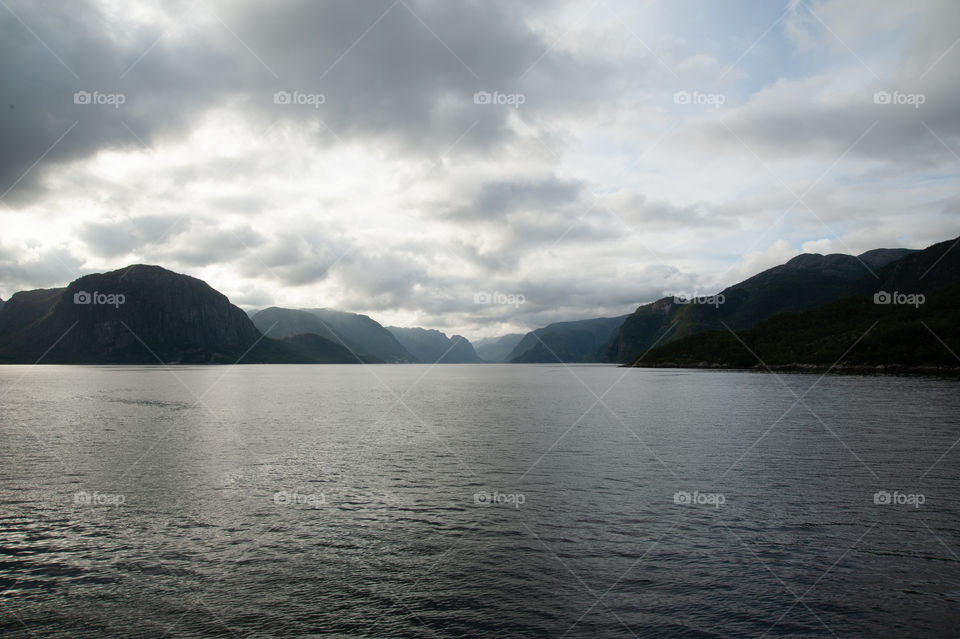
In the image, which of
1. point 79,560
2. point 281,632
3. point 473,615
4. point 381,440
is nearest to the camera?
point 281,632

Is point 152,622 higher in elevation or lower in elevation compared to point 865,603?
higher

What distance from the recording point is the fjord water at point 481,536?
18922mm

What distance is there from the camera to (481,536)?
90.0ft

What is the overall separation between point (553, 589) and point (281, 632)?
1089 cm

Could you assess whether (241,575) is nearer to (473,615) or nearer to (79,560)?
(79,560)

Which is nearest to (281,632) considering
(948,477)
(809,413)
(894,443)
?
(948,477)

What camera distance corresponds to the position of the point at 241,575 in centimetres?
2241

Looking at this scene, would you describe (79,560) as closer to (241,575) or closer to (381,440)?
(241,575)

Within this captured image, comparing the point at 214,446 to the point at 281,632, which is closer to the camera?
the point at 281,632

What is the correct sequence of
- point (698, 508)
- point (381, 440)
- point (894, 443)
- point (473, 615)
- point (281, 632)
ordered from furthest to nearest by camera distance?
point (381, 440), point (894, 443), point (698, 508), point (473, 615), point (281, 632)

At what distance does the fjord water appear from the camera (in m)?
18.9

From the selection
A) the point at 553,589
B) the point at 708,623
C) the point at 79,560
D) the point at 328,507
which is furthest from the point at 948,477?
the point at 79,560

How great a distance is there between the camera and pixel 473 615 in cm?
1900

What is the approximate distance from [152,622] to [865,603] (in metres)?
27.9
